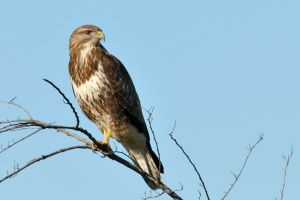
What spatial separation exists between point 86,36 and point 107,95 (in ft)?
3.09

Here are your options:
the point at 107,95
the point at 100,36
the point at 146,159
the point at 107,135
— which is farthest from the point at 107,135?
the point at 100,36

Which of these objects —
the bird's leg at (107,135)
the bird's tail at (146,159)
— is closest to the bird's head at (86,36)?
the bird's leg at (107,135)

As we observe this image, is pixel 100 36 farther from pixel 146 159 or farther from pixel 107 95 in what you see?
pixel 146 159

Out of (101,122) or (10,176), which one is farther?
(101,122)

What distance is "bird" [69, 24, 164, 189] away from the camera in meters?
7.71

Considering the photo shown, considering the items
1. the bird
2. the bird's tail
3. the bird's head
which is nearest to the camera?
the bird

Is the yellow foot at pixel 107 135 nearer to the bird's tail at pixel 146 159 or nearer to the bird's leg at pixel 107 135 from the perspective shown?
the bird's leg at pixel 107 135

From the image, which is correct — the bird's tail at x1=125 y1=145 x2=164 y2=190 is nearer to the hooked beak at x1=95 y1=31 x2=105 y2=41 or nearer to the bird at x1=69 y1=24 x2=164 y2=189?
the bird at x1=69 y1=24 x2=164 y2=189

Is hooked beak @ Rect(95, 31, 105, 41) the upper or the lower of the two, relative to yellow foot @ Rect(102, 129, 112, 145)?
upper

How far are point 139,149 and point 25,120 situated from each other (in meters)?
2.94

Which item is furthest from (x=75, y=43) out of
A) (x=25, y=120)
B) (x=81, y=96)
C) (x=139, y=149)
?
(x=25, y=120)

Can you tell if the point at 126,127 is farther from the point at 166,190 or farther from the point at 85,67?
the point at 166,190

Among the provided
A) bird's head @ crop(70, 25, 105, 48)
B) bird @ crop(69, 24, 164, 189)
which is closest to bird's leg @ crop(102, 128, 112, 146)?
bird @ crop(69, 24, 164, 189)

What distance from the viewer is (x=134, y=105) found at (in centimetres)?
827
